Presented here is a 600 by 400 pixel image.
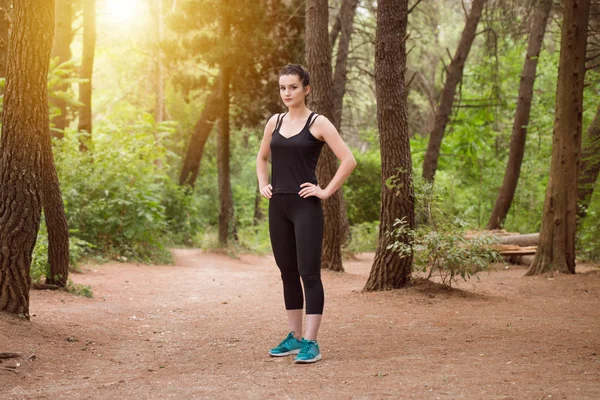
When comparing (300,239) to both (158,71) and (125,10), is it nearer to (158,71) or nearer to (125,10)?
(158,71)

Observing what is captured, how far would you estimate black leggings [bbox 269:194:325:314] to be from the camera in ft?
18.2

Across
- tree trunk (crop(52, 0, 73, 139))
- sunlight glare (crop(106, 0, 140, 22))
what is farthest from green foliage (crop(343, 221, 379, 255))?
sunlight glare (crop(106, 0, 140, 22))

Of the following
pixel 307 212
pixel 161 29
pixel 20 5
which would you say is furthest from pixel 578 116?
pixel 161 29

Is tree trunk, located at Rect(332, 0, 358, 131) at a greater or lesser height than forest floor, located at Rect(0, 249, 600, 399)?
greater

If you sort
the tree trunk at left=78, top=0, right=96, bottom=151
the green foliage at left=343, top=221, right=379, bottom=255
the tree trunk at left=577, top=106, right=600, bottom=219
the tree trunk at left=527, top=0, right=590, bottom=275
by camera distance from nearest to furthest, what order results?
1. the tree trunk at left=527, top=0, right=590, bottom=275
2. the tree trunk at left=577, top=106, right=600, bottom=219
3. the tree trunk at left=78, top=0, right=96, bottom=151
4. the green foliage at left=343, top=221, right=379, bottom=255

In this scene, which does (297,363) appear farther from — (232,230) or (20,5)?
(232,230)

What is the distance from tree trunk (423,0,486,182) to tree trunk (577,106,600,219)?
461 centimetres

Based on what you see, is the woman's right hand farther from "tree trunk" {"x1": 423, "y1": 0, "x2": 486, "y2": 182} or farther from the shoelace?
"tree trunk" {"x1": 423, "y1": 0, "x2": 486, "y2": 182}

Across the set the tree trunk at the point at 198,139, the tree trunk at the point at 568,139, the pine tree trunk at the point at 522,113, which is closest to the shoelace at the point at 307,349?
the tree trunk at the point at 568,139

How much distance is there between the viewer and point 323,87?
1324 cm

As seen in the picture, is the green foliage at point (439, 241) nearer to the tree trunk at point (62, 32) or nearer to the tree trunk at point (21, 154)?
the tree trunk at point (21, 154)

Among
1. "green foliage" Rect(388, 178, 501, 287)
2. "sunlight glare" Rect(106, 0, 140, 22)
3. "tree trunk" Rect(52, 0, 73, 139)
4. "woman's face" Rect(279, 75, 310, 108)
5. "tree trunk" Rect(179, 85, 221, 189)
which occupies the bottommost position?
"green foliage" Rect(388, 178, 501, 287)

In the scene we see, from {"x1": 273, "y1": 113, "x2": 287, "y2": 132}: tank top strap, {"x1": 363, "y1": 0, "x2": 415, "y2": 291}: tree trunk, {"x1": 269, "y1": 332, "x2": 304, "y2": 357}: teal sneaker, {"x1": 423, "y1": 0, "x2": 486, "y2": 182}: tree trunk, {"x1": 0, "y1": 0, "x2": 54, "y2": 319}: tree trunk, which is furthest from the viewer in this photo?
{"x1": 423, "y1": 0, "x2": 486, "y2": 182}: tree trunk

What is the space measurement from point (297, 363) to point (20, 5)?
4168 mm
